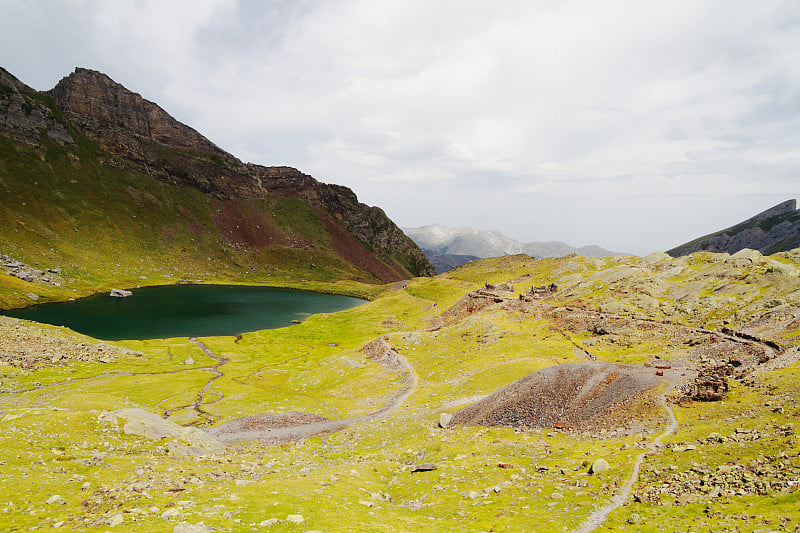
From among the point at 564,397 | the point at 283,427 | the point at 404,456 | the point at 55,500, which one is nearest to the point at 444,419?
the point at 404,456

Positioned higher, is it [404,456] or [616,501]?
[616,501]

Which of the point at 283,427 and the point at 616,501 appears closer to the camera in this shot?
the point at 616,501

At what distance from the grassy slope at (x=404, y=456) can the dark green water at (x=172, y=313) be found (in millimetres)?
53787

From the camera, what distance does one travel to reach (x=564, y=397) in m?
40.5

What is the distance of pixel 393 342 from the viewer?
90.1 meters

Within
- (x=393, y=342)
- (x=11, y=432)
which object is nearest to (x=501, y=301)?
(x=393, y=342)

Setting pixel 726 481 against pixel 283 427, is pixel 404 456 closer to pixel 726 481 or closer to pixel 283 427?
pixel 283 427

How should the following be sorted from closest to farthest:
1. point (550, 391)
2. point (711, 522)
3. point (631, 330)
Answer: point (711, 522)
point (550, 391)
point (631, 330)

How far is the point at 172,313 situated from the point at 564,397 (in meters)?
149

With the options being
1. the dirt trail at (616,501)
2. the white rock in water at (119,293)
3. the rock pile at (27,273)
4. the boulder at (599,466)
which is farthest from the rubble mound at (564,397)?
the rock pile at (27,273)

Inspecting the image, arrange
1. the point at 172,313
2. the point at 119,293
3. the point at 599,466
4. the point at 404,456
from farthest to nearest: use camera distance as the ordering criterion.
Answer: the point at 119,293
the point at 172,313
the point at 404,456
the point at 599,466

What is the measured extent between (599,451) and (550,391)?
46.7 ft

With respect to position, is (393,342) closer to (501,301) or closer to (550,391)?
(501,301)

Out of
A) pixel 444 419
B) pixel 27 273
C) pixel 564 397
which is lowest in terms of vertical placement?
pixel 444 419
